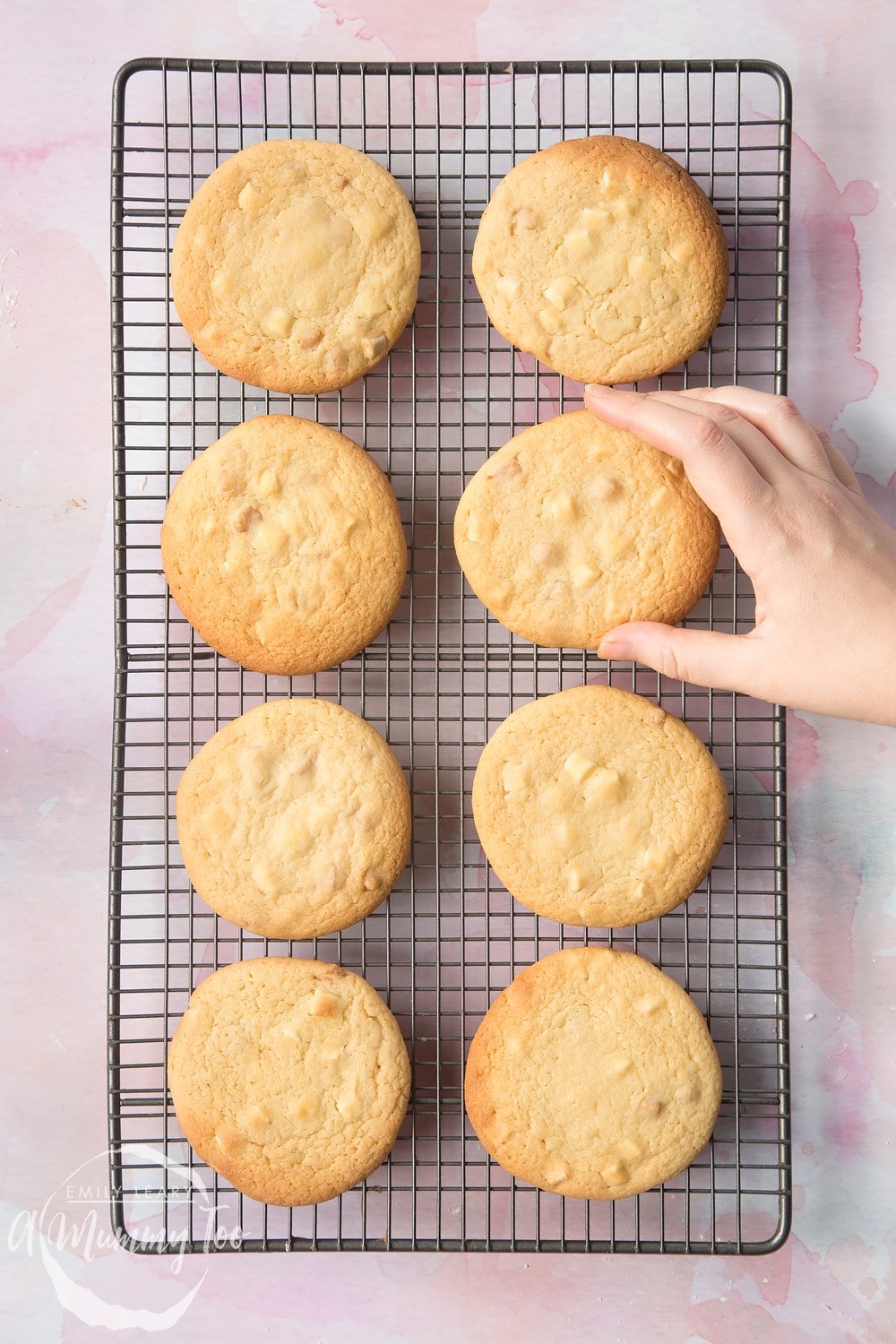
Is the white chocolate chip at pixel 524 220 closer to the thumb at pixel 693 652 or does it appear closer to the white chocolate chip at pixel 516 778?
the thumb at pixel 693 652

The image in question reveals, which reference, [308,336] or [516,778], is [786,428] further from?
[308,336]

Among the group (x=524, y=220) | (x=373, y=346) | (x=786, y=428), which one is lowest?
(x=786, y=428)

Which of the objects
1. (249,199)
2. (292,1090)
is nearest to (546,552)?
(249,199)

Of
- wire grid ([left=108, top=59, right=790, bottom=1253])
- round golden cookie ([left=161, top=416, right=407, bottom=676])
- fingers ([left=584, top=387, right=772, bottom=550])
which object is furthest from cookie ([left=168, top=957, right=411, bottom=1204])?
fingers ([left=584, top=387, right=772, bottom=550])

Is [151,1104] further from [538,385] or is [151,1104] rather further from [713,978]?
[538,385]

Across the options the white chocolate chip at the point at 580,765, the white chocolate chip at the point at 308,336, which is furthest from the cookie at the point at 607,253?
the white chocolate chip at the point at 580,765

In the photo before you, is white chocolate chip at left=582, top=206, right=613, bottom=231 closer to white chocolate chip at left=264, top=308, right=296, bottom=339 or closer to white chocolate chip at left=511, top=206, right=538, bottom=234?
white chocolate chip at left=511, top=206, right=538, bottom=234
